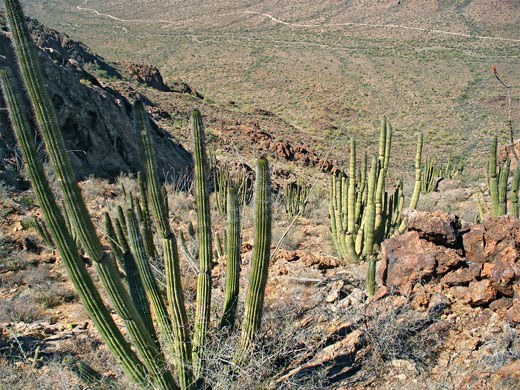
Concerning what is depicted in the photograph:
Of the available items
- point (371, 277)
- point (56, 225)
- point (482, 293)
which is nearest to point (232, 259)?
point (56, 225)

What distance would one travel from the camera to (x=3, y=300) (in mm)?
5211

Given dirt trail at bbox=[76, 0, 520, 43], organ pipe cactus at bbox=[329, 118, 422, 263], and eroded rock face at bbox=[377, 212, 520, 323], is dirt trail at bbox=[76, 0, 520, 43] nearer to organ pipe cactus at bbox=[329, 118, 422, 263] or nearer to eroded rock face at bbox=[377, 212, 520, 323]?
organ pipe cactus at bbox=[329, 118, 422, 263]

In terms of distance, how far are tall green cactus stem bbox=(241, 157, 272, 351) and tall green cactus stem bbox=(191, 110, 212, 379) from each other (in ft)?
1.23

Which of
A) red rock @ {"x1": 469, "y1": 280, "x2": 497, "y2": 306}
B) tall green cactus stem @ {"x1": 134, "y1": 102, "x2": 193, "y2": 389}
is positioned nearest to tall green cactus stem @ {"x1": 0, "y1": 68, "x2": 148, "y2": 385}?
tall green cactus stem @ {"x1": 134, "y1": 102, "x2": 193, "y2": 389}

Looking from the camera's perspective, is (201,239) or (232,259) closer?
(201,239)

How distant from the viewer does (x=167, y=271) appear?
3.51 metres

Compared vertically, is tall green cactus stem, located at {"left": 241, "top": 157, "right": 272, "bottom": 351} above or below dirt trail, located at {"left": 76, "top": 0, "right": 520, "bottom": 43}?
below

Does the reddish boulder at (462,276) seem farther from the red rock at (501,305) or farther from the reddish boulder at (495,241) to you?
the red rock at (501,305)

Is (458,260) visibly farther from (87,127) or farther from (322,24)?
(322,24)

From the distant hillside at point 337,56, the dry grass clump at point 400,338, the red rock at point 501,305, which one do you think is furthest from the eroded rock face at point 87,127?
the distant hillside at point 337,56

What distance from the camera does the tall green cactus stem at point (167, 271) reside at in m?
3.34

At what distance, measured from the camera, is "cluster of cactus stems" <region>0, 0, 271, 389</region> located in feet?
9.21

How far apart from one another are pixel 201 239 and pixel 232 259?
14.0 inches

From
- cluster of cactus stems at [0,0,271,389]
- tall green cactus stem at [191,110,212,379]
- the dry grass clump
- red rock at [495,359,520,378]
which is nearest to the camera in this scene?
cluster of cactus stems at [0,0,271,389]
